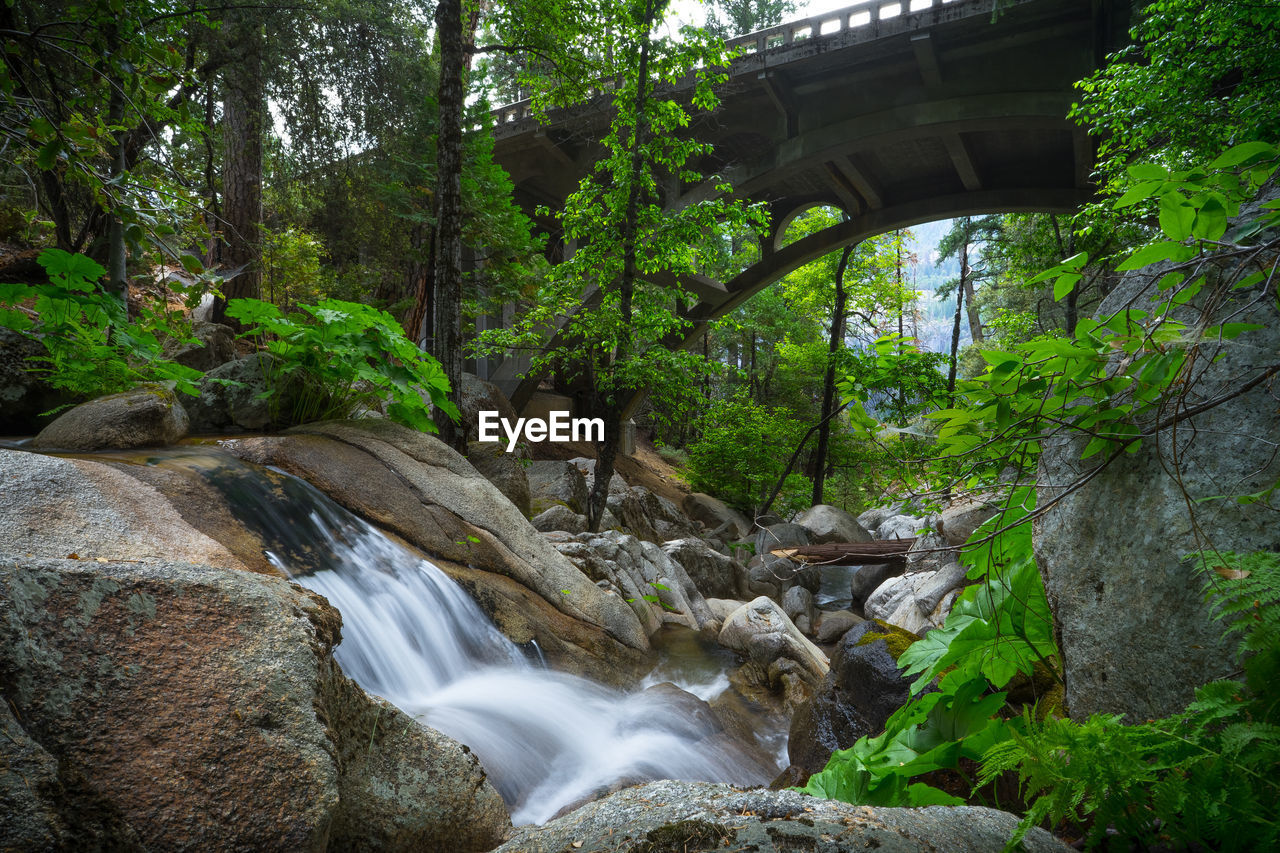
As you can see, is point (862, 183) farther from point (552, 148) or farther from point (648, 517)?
point (648, 517)

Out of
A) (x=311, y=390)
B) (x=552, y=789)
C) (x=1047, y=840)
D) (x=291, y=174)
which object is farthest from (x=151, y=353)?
(x=291, y=174)

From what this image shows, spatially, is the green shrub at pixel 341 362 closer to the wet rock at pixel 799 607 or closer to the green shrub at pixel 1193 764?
the green shrub at pixel 1193 764

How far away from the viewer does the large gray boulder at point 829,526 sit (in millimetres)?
13687

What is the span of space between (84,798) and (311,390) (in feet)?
17.4

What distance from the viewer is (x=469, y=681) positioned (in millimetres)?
4430

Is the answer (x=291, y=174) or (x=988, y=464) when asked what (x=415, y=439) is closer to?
(x=988, y=464)

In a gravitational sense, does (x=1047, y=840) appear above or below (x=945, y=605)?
above

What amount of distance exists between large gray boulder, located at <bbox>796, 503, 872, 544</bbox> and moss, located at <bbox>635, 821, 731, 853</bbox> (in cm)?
1269

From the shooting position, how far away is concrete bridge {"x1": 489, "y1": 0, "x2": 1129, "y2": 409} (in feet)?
36.6

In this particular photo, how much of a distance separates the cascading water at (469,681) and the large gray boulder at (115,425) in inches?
26.8

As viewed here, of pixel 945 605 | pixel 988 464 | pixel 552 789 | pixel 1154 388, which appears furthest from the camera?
pixel 945 605

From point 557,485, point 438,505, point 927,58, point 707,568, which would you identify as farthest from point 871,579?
point 927,58

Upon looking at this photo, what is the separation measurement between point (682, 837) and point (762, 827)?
15 centimetres

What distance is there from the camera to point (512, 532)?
5969mm
